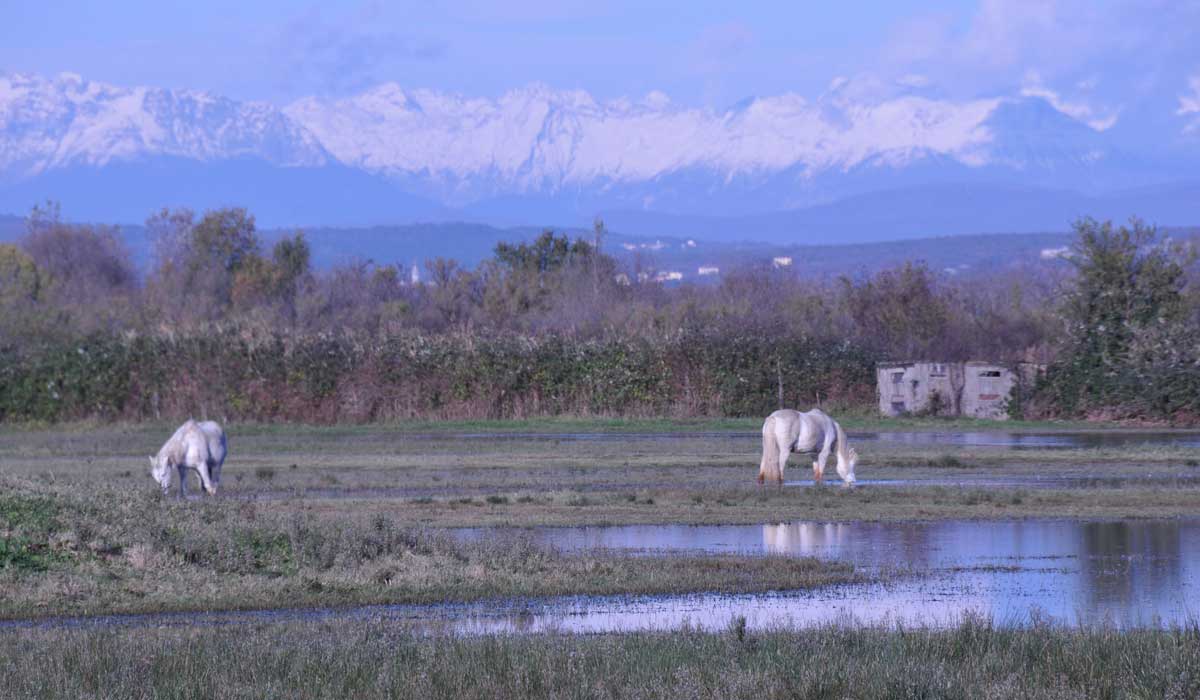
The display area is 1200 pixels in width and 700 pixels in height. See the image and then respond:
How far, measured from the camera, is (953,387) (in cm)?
4847

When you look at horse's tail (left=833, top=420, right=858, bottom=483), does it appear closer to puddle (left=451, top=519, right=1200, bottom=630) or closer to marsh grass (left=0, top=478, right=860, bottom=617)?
puddle (left=451, top=519, right=1200, bottom=630)

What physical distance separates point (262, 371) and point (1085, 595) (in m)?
36.1

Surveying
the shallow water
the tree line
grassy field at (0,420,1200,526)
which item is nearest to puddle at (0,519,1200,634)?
grassy field at (0,420,1200,526)

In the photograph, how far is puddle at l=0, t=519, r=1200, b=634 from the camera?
14.4 meters

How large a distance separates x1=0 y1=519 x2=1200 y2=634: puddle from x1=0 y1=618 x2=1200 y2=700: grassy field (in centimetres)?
135

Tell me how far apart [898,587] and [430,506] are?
9772 mm

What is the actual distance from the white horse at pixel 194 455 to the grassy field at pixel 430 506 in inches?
31.2

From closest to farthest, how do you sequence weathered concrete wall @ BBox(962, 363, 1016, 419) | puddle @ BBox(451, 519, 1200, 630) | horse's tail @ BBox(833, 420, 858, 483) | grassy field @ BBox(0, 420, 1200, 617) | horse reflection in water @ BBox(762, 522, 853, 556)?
puddle @ BBox(451, 519, 1200, 630) < grassy field @ BBox(0, 420, 1200, 617) < horse reflection in water @ BBox(762, 522, 853, 556) < horse's tail @ BBox(833, 420, 858, 483) < weathered concrete wall @ BBox(962, 363, 1016, 419)

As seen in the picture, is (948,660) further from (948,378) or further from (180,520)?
(948,378)

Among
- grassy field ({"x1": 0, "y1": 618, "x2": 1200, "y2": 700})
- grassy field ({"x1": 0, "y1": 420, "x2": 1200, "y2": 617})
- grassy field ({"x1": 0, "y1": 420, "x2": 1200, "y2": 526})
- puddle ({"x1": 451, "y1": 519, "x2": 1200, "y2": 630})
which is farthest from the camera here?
grassy field ({"x1": 0, "y1": 420, "x2": 1200, "y2": 526})

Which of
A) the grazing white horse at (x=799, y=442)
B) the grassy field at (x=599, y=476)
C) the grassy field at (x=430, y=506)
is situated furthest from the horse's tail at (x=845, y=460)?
the grassy field at (x=599, y=476)

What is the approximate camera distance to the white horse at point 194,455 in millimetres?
24875

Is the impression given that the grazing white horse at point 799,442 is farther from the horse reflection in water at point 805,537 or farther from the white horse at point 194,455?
the white horse at point 194,455

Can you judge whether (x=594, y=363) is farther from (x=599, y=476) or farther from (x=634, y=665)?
(x=634, y=665)
